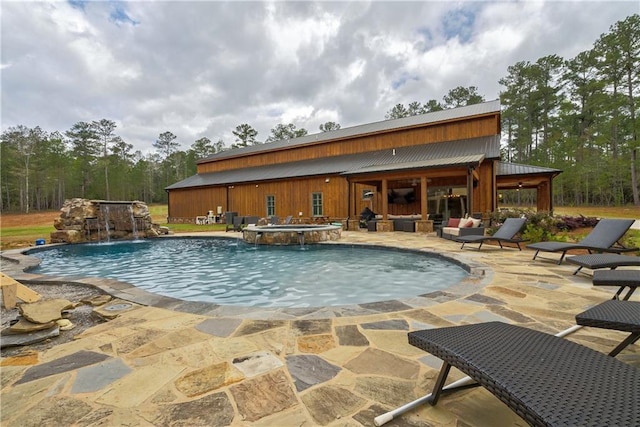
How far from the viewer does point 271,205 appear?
61.2 ft

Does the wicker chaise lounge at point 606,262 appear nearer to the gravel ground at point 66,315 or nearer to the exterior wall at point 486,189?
the gravel ground at point 66,315

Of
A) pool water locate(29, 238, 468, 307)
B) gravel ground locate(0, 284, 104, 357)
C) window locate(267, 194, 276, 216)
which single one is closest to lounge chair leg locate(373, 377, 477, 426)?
pool water locate(29, 238, 468, 307)

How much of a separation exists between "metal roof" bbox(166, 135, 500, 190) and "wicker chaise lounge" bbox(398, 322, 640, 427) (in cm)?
1009

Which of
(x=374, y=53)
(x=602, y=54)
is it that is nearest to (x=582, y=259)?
(x=374, y=53)

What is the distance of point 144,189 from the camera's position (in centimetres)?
4697

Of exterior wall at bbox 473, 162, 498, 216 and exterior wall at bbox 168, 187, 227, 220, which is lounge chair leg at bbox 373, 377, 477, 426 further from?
exterior wall at bbox 168, 187, 227, 220

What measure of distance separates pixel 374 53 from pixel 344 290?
16339 mm

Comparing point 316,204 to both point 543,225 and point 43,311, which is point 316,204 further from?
point 43,311

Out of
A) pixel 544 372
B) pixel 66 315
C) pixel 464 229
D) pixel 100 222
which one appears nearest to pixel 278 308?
pixel 66 315

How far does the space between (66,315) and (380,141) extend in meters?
16.8

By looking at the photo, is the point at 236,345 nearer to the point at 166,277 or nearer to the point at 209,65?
the point at 166,277

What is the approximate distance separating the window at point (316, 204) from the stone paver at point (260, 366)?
532 inches

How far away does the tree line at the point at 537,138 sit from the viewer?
22828 millimetres

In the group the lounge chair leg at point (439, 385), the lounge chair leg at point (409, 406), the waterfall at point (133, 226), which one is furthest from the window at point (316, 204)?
the lounge chair leg at point (439, 385)
